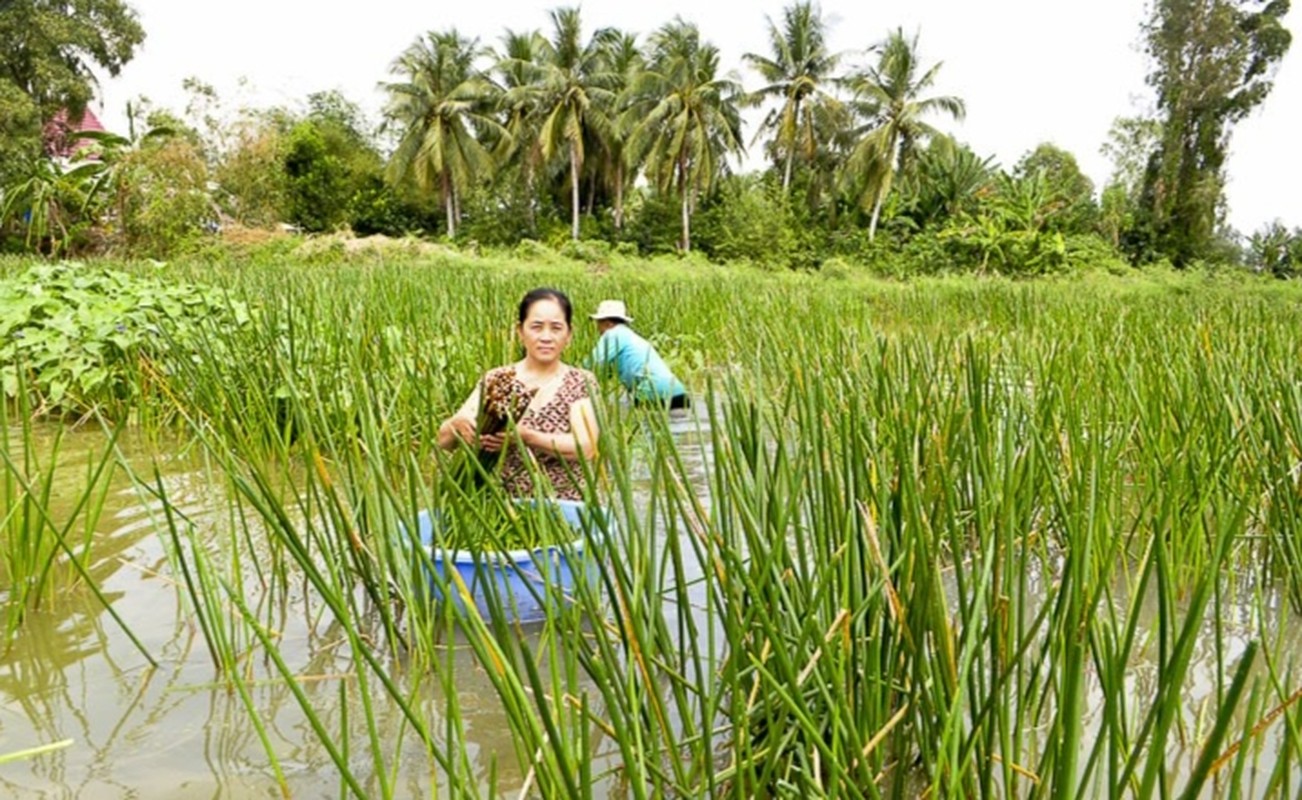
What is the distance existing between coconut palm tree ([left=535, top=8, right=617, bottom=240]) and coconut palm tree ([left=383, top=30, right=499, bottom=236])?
1.60 metres

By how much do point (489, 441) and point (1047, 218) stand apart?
2384cm

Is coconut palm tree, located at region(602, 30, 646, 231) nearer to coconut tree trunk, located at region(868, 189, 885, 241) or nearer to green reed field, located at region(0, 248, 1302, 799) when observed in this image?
coconut tree trunk, located at region(868, 189, 885, 241)

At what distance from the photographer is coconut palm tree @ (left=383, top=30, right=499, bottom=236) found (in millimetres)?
27250

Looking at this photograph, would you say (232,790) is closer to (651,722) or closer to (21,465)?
(651,722)

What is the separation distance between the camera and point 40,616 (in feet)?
7.89

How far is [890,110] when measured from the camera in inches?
1053

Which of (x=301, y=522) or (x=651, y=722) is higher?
(x=651, y=722)

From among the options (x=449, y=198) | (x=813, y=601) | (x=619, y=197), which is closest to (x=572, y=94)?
(x=619, y=197)

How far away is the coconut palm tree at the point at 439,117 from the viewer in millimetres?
27250

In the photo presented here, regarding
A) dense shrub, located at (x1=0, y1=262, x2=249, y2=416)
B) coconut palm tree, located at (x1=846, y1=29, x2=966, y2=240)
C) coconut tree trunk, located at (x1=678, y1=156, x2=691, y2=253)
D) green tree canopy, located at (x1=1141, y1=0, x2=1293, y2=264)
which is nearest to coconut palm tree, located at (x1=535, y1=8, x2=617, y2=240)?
coconut tree trunk, located at (x1=678, y1=156, x2=691, y2=253)

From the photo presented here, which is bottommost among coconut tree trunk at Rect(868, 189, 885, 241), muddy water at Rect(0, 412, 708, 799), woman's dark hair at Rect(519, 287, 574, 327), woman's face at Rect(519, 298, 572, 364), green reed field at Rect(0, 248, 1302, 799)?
muddy water at Rect(0, 412, 708, 799)

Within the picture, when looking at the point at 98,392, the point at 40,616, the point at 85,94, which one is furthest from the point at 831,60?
the point at 40,616

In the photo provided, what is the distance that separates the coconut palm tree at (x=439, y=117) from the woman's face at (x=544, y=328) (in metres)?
25.2

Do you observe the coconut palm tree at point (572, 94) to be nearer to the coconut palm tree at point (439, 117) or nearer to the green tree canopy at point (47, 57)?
the coconut palm tree at point (439, 117)
